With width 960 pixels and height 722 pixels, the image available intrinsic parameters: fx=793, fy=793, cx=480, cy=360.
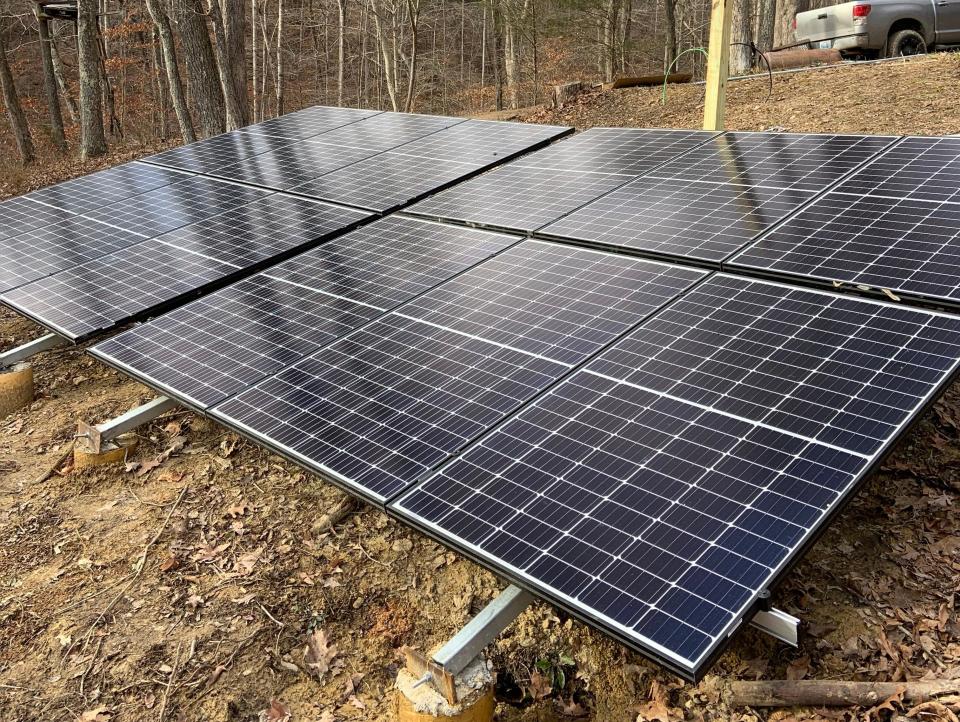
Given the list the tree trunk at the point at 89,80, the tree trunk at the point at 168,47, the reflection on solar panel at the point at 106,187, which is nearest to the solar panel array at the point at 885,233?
the reflection on solar panel at the point at 106,187

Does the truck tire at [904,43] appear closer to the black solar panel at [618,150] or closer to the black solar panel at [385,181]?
the black solar panel at [618,150]

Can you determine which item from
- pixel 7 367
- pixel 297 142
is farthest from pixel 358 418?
pixel 297 142

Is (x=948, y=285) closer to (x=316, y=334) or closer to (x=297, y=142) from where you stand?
(x=316, y=334)

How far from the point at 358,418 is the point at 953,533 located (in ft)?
12.2

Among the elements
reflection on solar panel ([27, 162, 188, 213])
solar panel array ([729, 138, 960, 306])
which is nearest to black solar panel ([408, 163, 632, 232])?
solar panel array ([729, 138, 960, 306])

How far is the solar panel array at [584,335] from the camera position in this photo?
3268mm

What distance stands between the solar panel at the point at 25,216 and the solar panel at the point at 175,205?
21.9 inches

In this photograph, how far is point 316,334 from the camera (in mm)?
5406

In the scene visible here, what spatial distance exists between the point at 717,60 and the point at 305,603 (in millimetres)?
6228

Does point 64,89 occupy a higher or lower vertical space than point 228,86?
lower

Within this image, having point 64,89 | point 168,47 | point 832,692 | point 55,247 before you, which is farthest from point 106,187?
point 64,89

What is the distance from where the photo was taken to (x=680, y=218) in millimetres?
5906

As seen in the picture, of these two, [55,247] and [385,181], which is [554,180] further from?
[55,247]

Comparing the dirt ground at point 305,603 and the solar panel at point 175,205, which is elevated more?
the solar panel at point 175,205
